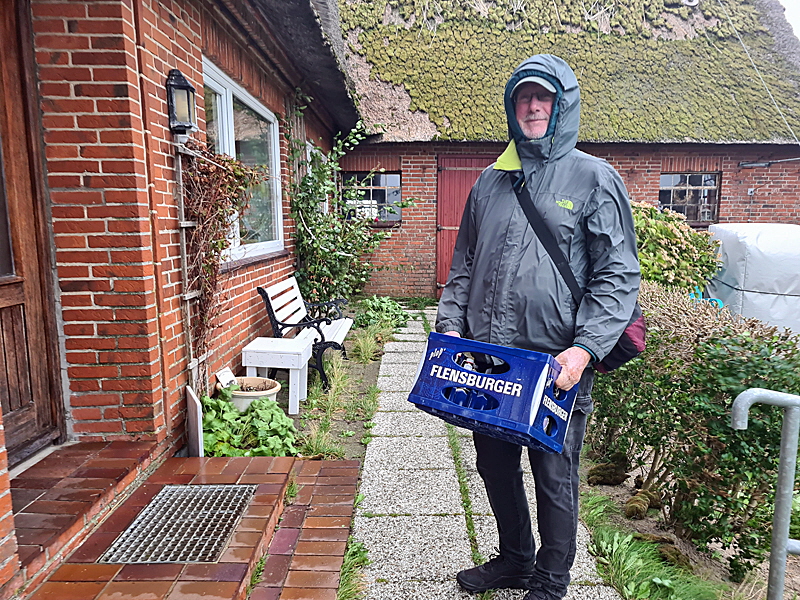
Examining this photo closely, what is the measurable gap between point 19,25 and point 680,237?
5327 mm

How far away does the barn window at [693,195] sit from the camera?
32.3 feet

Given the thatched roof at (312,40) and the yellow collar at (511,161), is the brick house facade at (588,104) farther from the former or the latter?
the yellow collar at (511,161)

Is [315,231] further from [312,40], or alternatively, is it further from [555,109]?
[555,109]

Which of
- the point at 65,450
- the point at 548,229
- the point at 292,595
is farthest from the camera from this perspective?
the point at 65,450

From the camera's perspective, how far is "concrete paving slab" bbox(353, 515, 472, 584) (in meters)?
2.19

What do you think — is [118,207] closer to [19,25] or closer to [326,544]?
[19,25]

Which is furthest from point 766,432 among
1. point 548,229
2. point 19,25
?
point 19,25

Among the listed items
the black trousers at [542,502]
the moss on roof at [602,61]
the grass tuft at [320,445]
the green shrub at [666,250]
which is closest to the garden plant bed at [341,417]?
the grass tuft at [320,445]

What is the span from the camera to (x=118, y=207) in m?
2.45

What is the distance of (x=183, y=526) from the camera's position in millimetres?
2201

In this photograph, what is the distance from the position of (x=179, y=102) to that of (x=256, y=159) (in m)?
2.24

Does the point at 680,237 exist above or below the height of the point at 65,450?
above

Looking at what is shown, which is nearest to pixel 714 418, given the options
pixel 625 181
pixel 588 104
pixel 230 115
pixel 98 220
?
pixel 98 220

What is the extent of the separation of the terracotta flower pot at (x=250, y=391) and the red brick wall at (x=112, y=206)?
0.66 m
